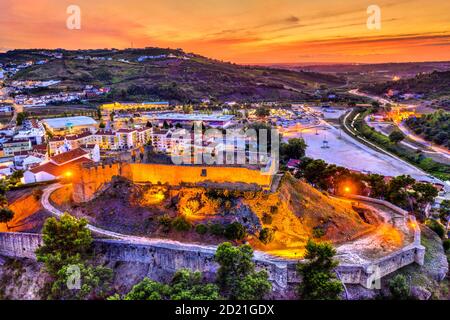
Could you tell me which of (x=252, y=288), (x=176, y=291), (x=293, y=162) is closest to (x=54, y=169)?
(x=176, y=291)

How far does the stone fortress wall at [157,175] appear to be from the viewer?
2403 centimetres

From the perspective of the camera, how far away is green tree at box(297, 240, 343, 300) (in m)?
17.4

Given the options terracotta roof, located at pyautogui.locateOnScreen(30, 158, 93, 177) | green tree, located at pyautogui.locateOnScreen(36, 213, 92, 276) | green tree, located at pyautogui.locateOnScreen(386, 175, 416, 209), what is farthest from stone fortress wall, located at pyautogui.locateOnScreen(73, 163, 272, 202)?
green tree, located at pyautogui.locateOnScreen(386, 175, 416, 209)

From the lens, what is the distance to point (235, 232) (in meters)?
21.5

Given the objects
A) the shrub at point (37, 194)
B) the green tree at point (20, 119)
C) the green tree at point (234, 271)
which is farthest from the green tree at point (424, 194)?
the green tree at point (20, 119)

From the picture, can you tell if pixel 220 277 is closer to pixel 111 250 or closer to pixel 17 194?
pixel 111 250

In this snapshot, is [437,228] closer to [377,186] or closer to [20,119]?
[377,186]

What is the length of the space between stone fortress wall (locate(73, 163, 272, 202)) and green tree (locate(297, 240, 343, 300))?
650 cm

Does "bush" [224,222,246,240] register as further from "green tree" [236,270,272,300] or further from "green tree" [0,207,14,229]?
"green tree" [0,207,14,229]

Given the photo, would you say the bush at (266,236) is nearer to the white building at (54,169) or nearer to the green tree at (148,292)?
the green tree at (148,292)

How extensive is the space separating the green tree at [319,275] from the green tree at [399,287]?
3.21 m

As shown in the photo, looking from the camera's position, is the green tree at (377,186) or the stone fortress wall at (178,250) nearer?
the stone fortress wall at (178,250)

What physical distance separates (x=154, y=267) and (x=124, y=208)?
5779mm

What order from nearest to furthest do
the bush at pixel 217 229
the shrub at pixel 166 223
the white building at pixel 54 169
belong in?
the bush at pixel 217 229, the shrub at pixel 166 223, the white building at pixel 54 169
